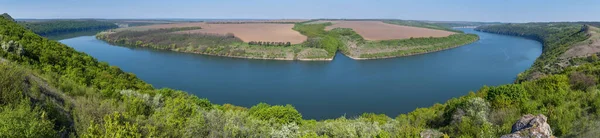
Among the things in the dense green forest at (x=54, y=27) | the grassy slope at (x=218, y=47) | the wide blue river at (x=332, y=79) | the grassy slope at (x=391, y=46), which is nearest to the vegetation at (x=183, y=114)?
the wide blue river at (x=332, y=79)

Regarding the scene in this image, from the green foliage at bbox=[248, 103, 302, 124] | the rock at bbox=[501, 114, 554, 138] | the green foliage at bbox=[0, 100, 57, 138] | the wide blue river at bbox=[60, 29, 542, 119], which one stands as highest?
the green foliage at bbox=[0, 100, 57, 138]

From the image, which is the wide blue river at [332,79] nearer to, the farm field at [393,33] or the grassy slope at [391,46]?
the grassy slope at [391,46]

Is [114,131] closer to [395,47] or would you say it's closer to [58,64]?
[58,64]

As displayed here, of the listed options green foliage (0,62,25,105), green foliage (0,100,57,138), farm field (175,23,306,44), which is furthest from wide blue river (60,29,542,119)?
green foliage (0,100,57,138)

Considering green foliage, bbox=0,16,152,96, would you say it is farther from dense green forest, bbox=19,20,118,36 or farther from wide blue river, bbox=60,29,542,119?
dense green forest, bbox=19,20,118,36

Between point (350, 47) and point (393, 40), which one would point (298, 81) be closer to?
point (350, 47)

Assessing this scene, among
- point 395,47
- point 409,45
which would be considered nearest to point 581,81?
point 395,47

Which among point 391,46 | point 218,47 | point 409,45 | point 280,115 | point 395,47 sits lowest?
point 280,115

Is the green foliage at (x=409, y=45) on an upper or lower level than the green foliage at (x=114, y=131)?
lower
